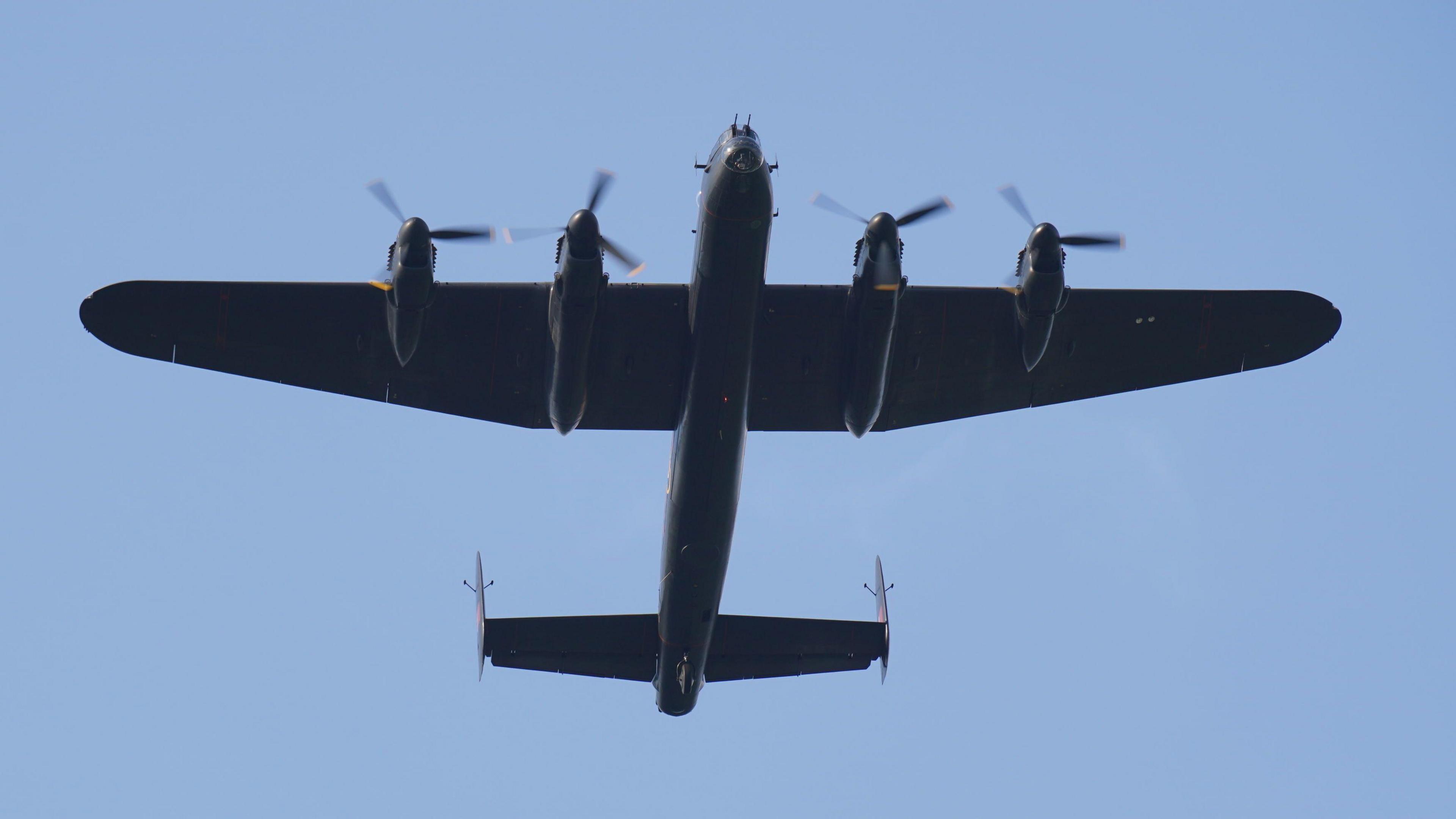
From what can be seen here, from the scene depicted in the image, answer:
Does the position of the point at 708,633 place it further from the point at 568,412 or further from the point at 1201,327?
the point at 1201,327

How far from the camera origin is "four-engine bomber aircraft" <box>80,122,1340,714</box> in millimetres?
26312

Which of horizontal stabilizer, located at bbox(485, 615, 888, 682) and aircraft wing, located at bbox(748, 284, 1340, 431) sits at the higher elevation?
aircraft wing, located at bbox(748, 284, 1340, 431)

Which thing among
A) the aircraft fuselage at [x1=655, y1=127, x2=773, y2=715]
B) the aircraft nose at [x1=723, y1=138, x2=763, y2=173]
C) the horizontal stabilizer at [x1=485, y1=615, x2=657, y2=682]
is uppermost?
the aircraft nose at [x1=723, y1=138, x2=763, y2=173]

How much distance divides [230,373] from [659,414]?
27.0ft

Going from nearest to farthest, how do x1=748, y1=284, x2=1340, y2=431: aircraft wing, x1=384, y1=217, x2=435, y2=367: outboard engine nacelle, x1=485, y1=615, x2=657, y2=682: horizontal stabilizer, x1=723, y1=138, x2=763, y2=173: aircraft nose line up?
1. x1=723, y1=138, x2=763, y2=173: aircraft nose
2. x1=384, y1=217, x2=435, y2=367: outboard engine nacelle
3. x1=748, y1=284, x2=1340, y2=431: aircraft wing
4. x1=485, y1=615, x2=657, y2=682: horizontal stabilizer

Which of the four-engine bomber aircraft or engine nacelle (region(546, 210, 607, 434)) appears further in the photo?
the four-engine bomber aircraft

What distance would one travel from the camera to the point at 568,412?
91.8 feet

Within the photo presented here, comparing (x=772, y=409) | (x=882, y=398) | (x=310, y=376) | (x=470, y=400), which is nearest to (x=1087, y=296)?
(x=882, y=398)

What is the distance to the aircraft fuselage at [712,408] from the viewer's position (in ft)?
82.9

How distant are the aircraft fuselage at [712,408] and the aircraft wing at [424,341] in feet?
5.14

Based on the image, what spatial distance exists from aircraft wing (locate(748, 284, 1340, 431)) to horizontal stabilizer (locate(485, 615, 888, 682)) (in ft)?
14.0

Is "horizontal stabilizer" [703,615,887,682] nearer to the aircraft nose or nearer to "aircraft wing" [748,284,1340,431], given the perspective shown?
"aircraft wing" [748,284,1340,431]

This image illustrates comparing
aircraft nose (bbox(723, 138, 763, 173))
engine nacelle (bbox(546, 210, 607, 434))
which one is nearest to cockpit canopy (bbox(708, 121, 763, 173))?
aircraft nose (bbox(723, 138, 763, 173))

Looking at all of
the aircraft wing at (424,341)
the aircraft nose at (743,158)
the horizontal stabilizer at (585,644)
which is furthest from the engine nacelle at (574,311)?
the horizontal stabilizer at (585,644)
